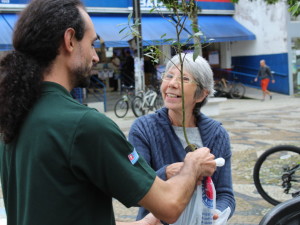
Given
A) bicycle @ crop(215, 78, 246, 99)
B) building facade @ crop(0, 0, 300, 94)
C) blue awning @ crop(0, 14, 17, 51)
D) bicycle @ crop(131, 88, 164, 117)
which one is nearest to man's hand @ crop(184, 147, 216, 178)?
bicycle @ crop(131, 88, 164, 117)

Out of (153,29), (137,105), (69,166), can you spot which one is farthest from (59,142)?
(153,29)

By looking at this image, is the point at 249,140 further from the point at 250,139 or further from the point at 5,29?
the point at 5,29

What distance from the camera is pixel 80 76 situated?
5.16 feet

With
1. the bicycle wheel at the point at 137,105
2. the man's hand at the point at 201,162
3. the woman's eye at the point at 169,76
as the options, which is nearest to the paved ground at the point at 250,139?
the bicycle wheel at the point at 137,105

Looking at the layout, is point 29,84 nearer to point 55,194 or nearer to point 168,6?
point 55,194

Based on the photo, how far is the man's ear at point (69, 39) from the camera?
148 centimetres

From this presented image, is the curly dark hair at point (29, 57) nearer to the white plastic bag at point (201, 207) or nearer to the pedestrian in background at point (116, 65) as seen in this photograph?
the white plastic bag at point (201, 207)

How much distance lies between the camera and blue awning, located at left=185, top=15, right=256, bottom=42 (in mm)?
19625

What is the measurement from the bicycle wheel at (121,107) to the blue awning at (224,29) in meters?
7.04

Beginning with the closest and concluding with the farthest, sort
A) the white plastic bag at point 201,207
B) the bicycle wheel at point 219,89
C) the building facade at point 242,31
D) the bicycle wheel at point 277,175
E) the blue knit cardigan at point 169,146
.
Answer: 1. the white plastic bag at point 201,207
2. the blue knit cardigan at point 169,146
3. the bicycle wheel at point 277,175
4. the building facade at point 242,31
5. the bicycle wheel at point 219,89

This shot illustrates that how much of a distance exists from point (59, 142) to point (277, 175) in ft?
15.6

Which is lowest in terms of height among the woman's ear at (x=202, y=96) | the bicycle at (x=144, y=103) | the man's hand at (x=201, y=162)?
the bicycle at (x=144, y=103)

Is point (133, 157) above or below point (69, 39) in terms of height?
below

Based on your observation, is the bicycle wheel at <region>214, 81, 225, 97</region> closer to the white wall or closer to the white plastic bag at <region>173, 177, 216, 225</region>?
the white wall
